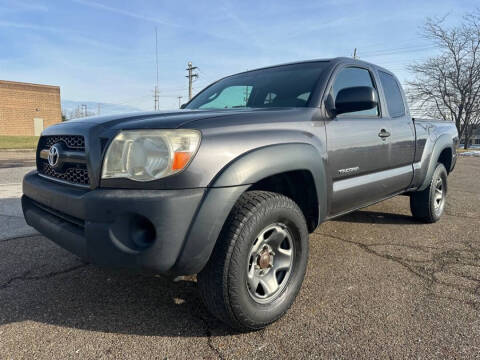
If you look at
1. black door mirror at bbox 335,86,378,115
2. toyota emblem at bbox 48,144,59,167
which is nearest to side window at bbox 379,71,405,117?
black door mirror at bbox 335,86,378,115

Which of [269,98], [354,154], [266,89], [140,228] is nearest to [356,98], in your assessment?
[354,154]

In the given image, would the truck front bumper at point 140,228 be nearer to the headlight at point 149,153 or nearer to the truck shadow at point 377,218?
the headlight at point 149,153

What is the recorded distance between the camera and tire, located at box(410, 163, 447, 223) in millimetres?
4266

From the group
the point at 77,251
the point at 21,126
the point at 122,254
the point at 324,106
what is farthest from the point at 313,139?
the point at 21,126

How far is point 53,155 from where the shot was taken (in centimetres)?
216

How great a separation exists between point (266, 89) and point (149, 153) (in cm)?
164

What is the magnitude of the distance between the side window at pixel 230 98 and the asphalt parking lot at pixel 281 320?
1.59 m

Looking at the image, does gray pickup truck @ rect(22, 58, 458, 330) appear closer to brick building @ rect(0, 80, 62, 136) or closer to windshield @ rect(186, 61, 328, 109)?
windshield @ rect(186, 61, 328, 109)

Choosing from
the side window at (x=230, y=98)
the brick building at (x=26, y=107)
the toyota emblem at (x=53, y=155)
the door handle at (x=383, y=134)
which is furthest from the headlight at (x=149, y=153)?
the brick building at (x=26, y=107)

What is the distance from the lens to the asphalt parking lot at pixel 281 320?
1863 mm

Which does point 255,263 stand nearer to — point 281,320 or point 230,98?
point 281,320

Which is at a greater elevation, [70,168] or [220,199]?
[70,168]

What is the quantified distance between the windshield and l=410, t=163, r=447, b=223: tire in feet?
7.73

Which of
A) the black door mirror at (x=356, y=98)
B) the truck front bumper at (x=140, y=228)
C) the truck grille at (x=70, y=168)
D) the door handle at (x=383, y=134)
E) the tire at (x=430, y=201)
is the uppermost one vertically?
the black door mirror at (x=356, y=98)
